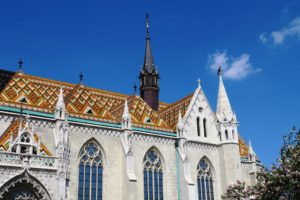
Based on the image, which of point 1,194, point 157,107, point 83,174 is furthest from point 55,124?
point 157,107

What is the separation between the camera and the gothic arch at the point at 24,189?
987 inches

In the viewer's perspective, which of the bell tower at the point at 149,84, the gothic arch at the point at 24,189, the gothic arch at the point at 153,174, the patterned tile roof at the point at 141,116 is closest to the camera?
the gothic arch at the point at 24,189

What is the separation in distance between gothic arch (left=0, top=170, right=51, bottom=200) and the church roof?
2.97 m

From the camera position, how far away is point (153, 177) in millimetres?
33406

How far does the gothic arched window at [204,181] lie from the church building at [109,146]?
Result: 0.08 meters

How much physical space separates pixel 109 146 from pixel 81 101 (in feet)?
15.6

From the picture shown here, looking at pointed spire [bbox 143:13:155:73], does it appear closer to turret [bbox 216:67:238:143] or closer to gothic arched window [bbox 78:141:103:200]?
turret [bbox 216:67:238:143]

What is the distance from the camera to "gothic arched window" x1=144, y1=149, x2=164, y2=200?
108 ft

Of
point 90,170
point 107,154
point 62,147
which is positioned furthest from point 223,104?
point 62,147

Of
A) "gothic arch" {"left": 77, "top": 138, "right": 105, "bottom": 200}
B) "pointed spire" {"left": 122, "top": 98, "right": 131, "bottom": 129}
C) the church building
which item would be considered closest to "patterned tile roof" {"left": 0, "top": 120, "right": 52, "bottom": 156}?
the church building

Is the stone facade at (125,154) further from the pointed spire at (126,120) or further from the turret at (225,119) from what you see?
the turret at (225,119)

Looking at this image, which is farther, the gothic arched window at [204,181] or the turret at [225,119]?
the turret at [225,119]

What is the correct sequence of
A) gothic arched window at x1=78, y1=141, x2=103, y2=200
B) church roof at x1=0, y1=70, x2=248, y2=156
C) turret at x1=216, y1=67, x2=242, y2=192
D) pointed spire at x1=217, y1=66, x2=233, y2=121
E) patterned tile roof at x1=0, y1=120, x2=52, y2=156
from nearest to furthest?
patterned tile roof at x1=0, y1=120, x2=52, y2=156 → gothic arched window at x1=78, y1=141, x2=103, y2=200 → church roof at x1=0, y1=70, x2=248, y2=156 → turret at x1=216, y1=67, x2=242, y2=192 → pointed spire at x1=217, y1=66, x2=233, y2=121

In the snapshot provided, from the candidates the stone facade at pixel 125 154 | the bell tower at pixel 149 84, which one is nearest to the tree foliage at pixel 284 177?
the stone facade at pixel 125 154
